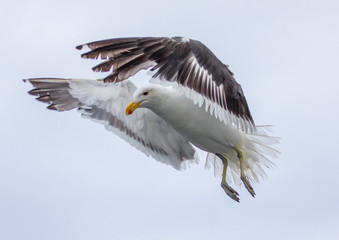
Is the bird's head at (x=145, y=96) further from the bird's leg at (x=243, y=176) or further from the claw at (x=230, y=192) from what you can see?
the claw at (x=230, y=192)

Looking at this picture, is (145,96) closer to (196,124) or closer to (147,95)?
(147,95)

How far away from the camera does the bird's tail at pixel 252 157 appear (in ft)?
43.5

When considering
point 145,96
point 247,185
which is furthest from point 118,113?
point 247,185

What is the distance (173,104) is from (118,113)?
5.47 feet

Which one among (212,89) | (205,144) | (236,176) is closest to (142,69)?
(212,89)

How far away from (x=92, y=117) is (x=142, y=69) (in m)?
2.96

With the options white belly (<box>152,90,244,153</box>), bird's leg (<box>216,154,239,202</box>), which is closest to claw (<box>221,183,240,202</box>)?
bird's leg (<box>216,154,239,202</box>)

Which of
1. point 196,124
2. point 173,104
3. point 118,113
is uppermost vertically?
point 118,113

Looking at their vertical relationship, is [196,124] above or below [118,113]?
below

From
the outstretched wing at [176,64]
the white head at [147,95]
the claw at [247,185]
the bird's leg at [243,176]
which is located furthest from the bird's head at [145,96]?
the claw at [247,185]

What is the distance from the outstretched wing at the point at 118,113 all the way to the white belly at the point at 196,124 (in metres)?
0.83

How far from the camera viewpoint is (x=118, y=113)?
44.1ft

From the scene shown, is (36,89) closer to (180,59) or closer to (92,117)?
(92,117)

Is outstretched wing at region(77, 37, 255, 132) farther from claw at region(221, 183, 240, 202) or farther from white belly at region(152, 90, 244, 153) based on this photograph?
claw at region(221, 183, 240, 202)
